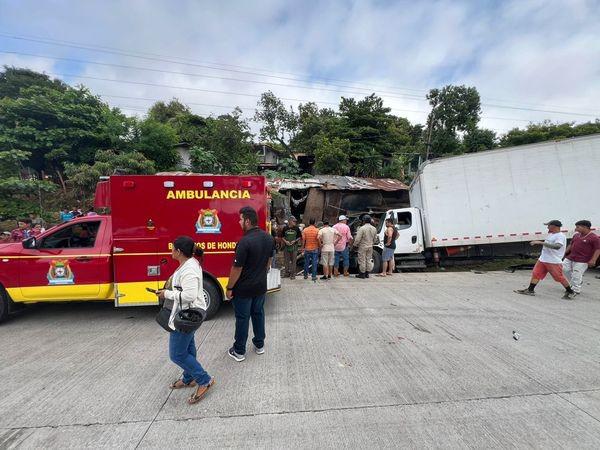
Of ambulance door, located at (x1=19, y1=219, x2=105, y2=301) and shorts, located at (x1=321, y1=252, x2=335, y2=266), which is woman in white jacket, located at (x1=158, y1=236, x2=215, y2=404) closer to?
ambulance door, located at (x1=19, y1=219, x2=105, y2=301)

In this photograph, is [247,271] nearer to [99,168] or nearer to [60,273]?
[60,273]

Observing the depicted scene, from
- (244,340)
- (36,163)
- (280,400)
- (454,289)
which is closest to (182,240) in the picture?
(244,340)

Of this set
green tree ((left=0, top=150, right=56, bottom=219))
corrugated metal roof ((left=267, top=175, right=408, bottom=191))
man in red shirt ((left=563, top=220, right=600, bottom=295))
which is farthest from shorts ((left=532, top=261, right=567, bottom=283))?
green tree ((left=0, top=150, right=56, bottom=219))

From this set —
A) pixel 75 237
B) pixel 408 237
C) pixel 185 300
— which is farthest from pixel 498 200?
pixel 75 237

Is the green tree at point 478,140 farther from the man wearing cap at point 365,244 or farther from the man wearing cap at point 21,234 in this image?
the man wearing cap at point 21,234

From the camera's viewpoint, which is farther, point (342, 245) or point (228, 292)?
point (342, 245)

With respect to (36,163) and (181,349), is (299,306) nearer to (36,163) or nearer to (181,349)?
(181,349)

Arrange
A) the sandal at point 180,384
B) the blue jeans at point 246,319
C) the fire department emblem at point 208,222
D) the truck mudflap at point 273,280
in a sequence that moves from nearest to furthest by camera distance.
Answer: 1. the sandal at point 180,384
2. the blue jeans at point 246,319
3. the fire department emblem at point 208,222
4. the truck mudflap at point 273,280

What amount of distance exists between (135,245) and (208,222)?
3.79ft

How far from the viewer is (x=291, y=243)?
25.4 feet

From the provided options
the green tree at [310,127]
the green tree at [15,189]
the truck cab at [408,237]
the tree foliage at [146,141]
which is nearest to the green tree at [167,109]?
the tree foliage at [146,141]

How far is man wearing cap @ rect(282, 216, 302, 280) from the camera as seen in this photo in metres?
7.73

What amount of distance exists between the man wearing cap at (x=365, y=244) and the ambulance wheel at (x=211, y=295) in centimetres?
422

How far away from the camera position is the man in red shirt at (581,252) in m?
5.93
